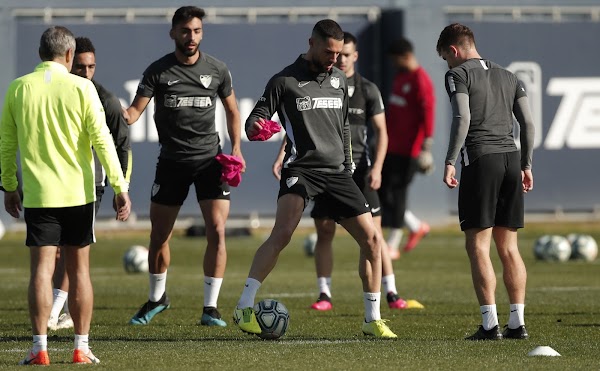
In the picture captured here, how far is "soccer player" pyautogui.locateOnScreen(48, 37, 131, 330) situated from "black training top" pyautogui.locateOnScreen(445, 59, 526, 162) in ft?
8.01

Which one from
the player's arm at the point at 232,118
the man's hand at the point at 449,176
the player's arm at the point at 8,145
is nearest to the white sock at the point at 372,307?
the man's hand at the point at 449,176

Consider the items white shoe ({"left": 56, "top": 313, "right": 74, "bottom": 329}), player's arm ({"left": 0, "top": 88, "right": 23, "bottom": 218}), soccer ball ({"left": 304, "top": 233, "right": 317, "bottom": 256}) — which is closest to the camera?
player's arm ({"left": 0, "top": 88, "right": 23, "bottom": 218})

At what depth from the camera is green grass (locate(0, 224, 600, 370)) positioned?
853cm

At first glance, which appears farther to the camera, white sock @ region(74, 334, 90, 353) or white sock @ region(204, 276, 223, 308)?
white sock @ region(204, 276, 223, 308)

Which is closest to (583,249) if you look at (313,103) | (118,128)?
(313,103)

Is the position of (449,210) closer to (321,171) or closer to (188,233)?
(188,233)

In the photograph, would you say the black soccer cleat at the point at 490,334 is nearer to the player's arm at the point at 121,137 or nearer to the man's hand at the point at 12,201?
the player's arm at the point at 121,137

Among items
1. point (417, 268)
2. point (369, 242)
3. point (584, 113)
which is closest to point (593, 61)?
point (584, 113)

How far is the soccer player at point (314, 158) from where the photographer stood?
9.95m

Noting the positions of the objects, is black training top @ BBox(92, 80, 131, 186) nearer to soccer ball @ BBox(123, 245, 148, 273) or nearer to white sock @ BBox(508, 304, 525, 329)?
white sock @ BBox(508, 304, 525, 329)

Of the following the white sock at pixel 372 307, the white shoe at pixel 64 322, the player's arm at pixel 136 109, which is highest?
the player's arm at pixel 136 109

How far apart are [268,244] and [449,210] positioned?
19302 millimetres

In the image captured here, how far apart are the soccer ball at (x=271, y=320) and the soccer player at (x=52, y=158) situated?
1939 mm

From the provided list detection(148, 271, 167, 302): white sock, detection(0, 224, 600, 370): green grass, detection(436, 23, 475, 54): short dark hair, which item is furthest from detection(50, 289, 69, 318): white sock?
detection(436, 23, 475, 54): short dark hair
